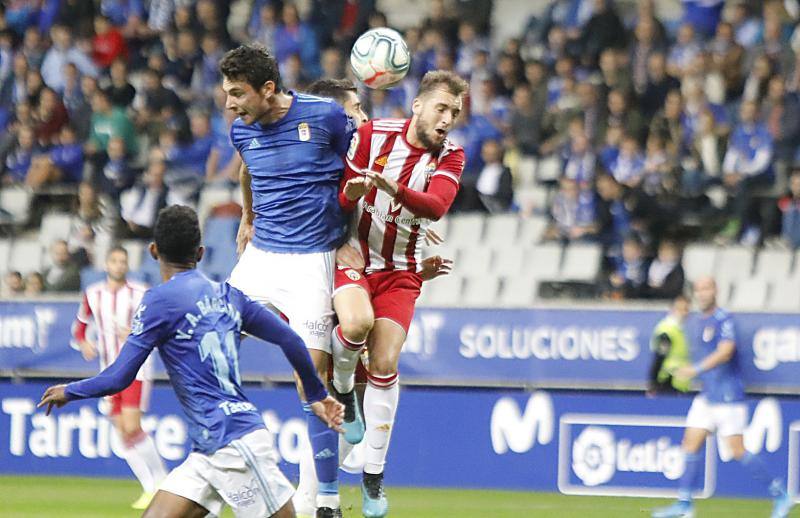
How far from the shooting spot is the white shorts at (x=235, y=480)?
5.93m

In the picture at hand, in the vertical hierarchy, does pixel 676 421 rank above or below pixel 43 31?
below

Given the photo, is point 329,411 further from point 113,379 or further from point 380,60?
point 380,60

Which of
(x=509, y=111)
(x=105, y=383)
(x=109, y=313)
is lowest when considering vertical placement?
(x=109, y=313)

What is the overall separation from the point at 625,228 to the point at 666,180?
0.66m

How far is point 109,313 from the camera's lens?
12.3m

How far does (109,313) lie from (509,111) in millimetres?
5548

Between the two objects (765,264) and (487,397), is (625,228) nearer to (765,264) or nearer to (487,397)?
(765,264)

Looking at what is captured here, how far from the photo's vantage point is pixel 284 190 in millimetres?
7676

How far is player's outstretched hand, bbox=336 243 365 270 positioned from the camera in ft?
25.7

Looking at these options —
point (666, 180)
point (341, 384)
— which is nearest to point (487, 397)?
point (666, 180)

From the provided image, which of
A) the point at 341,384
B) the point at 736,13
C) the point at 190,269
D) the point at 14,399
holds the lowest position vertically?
the point at 14,399

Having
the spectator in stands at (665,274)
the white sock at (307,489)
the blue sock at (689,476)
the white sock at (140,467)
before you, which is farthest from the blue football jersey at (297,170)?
the spectator in stands at (665,274)

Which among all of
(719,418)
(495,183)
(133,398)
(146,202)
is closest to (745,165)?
(495,183)

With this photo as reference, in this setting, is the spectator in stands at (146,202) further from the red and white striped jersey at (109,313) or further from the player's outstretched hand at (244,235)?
the player's outstretched hand at (244,235)
